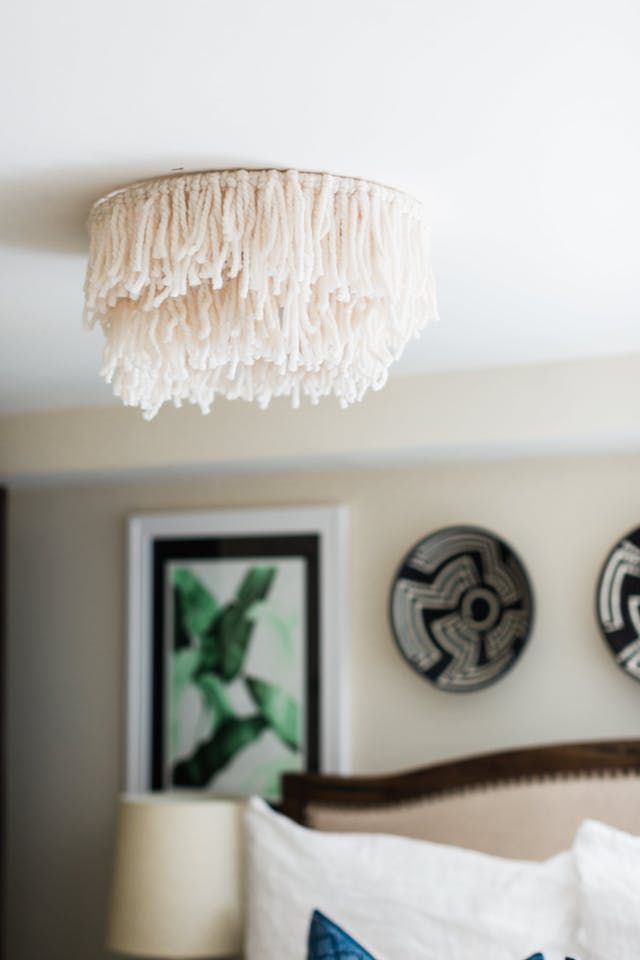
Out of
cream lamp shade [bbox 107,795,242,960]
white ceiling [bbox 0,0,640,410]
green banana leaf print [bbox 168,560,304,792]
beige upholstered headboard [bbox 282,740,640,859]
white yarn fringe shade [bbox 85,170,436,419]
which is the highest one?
white ceiling [bbox 0,0,640,410]

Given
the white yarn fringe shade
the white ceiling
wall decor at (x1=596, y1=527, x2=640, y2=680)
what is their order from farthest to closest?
wall decor at (x1=596, y1=527, x2=640, y2=680) → the white yarn fringe shade → the white ceiling

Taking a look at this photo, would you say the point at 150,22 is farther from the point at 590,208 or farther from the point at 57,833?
the point at 57,833

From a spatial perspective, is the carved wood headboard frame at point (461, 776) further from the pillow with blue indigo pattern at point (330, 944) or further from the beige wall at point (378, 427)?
the beige wall at point (378, 427)

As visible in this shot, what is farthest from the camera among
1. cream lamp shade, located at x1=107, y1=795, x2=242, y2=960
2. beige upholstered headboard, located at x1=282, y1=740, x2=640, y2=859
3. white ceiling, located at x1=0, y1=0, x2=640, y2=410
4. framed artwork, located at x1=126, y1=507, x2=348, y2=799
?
framed artwork, located at x1=126, y1=507, x2=348, y2=799

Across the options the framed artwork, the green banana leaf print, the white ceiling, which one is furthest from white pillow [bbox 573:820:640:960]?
the white ceiling

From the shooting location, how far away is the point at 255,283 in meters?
1.94

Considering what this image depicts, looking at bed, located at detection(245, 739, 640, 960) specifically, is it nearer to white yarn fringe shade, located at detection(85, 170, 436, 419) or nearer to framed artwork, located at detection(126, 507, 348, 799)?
framed artwork, located at detection(126, 507, 348, 799)

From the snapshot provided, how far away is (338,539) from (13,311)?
1.46 meters

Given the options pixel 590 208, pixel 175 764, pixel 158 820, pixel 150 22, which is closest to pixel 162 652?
pixel 175 764

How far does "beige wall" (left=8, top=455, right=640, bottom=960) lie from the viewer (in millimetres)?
3496

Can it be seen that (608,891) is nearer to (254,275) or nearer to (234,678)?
(234,678)

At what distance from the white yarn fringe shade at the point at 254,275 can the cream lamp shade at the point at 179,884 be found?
1.76 m

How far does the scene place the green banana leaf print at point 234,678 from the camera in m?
3.89

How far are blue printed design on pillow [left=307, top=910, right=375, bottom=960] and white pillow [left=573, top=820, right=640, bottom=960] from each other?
53cm
